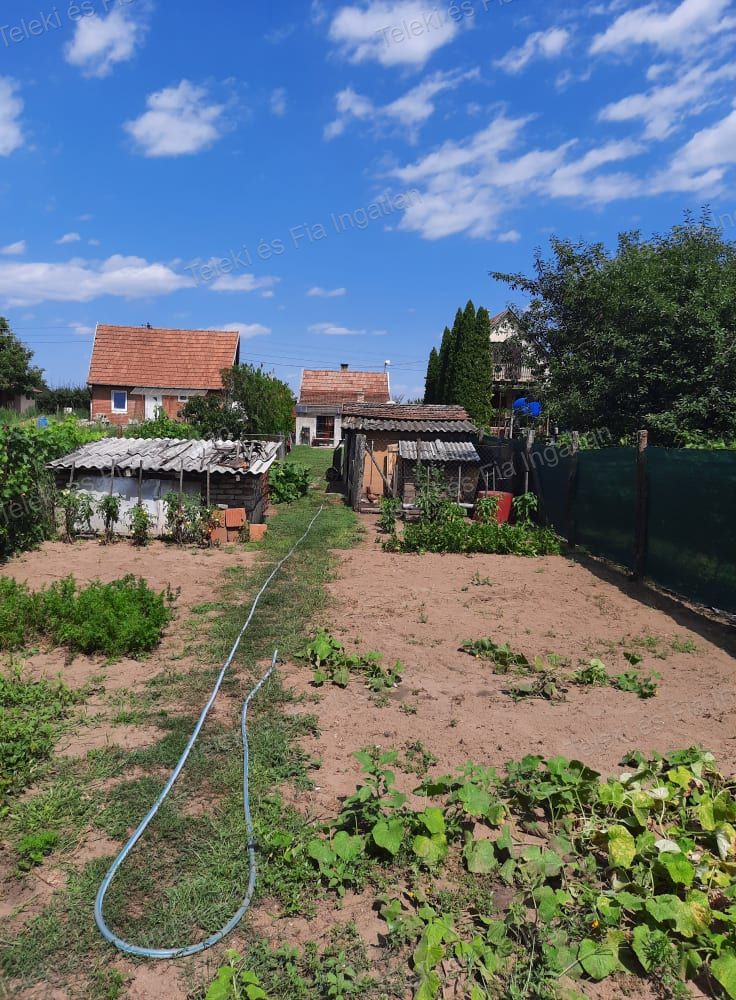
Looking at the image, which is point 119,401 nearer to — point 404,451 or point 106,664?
point 404,451

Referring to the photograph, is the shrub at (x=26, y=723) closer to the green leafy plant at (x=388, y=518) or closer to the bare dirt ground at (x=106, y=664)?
the bare dirt ground at (x=106, y=664)

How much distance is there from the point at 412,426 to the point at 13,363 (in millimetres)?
27951

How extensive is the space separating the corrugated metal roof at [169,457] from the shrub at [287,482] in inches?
131

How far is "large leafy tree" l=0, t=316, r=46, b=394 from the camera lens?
3516 centimetres

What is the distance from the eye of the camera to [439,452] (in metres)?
15.8

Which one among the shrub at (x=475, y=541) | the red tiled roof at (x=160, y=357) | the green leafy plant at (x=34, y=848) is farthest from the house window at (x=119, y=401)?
the green leafy plant at (x=34, y=848)

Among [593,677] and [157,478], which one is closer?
[593,677]

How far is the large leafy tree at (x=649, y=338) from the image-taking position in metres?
12.5

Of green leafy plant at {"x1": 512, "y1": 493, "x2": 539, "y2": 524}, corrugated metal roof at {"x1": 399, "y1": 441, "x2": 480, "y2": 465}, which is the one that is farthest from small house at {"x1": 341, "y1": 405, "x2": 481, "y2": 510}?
green leafy plant at {"x1": 512, "y1": 493, "x2": 539, "y2": 524}

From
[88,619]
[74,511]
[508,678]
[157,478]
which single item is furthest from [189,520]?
[508,678]

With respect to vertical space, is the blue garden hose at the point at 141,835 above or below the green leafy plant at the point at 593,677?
below

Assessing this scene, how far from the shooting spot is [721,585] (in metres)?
6.82

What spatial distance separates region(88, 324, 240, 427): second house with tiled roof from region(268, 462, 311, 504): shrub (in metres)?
15.4

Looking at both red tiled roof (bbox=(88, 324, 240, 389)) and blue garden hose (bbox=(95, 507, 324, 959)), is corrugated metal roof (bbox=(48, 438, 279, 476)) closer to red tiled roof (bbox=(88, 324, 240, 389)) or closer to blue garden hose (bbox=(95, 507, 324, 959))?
blue garden hose (bbox=(95, 507, 324, 959))
